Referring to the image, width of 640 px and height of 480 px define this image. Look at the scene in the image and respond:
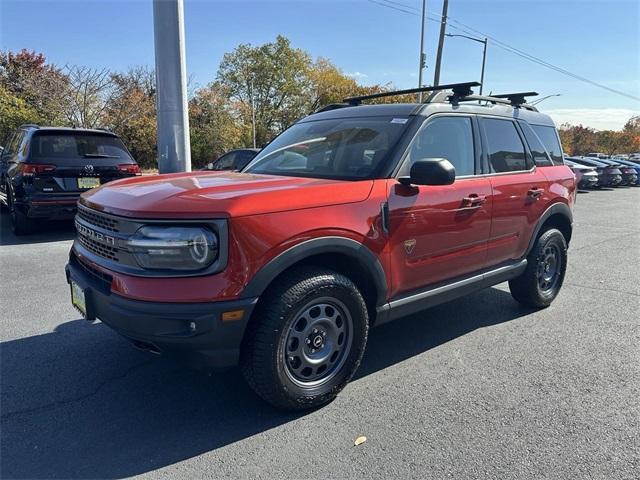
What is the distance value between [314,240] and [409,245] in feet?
2.72

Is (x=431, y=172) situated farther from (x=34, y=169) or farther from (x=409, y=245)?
(x=34, y=169)

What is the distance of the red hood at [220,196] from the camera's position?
8.20ft

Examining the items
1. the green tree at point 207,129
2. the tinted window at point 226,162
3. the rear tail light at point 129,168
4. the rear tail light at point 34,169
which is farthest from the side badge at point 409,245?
the green tree at point 207,129

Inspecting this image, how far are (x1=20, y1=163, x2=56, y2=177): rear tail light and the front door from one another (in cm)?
614

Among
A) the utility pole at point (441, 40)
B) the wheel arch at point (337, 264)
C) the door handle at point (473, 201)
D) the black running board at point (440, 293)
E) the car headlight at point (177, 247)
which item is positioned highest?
the utility pole at point (441, 40)

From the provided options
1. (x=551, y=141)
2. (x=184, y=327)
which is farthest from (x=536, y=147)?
(x=184, y=327)

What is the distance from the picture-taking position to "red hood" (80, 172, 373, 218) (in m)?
2.50

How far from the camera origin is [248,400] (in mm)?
3062

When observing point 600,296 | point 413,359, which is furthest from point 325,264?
point 600,296

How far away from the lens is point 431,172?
305cm

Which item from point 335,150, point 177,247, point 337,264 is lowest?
point 337,264

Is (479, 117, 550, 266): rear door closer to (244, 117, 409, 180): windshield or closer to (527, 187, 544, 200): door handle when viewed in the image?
(527, 187, 544, 200): door handle

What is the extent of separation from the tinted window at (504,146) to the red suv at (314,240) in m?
0.02

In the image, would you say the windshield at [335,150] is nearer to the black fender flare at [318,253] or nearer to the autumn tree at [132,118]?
the black fender flare at [318,253]
